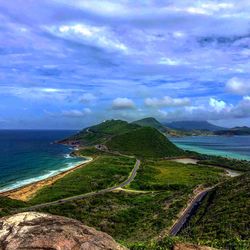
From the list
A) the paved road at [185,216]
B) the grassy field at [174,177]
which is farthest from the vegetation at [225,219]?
the grassy field at [174,177]

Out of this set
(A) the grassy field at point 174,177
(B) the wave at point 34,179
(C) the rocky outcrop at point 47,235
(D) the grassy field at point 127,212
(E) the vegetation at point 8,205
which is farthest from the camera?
(A) the grassy field at point 174,177

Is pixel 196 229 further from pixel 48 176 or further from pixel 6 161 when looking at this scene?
pixel 6 161

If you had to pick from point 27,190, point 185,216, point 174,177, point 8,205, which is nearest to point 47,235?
point 185,216

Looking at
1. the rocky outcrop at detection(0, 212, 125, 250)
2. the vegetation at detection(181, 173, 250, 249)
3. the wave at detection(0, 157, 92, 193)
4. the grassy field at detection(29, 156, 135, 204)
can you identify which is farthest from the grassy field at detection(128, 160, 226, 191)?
the rocky outcrop at detection(0, 212, 125, 250)

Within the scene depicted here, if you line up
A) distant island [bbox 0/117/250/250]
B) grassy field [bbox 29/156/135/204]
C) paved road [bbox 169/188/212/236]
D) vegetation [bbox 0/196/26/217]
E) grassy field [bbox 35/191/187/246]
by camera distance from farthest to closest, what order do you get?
grassy field [bbox 29/156/135/204] → vegetation [bbox 0/196/26/217] → grassy field [bbox 35/191/187/246] → paved road [bbox 169/188/212/236] → distant island [bbox 0/117/250/250]

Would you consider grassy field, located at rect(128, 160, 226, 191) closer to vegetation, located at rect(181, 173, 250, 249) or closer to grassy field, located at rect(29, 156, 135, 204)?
grassy field, located at rect(29, 156, 135, 204)

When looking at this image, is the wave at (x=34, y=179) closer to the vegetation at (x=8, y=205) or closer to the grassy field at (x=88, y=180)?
the grassy field at (x=88, y=180)

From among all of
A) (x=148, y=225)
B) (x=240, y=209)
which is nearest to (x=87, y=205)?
(x=148, y=225)
